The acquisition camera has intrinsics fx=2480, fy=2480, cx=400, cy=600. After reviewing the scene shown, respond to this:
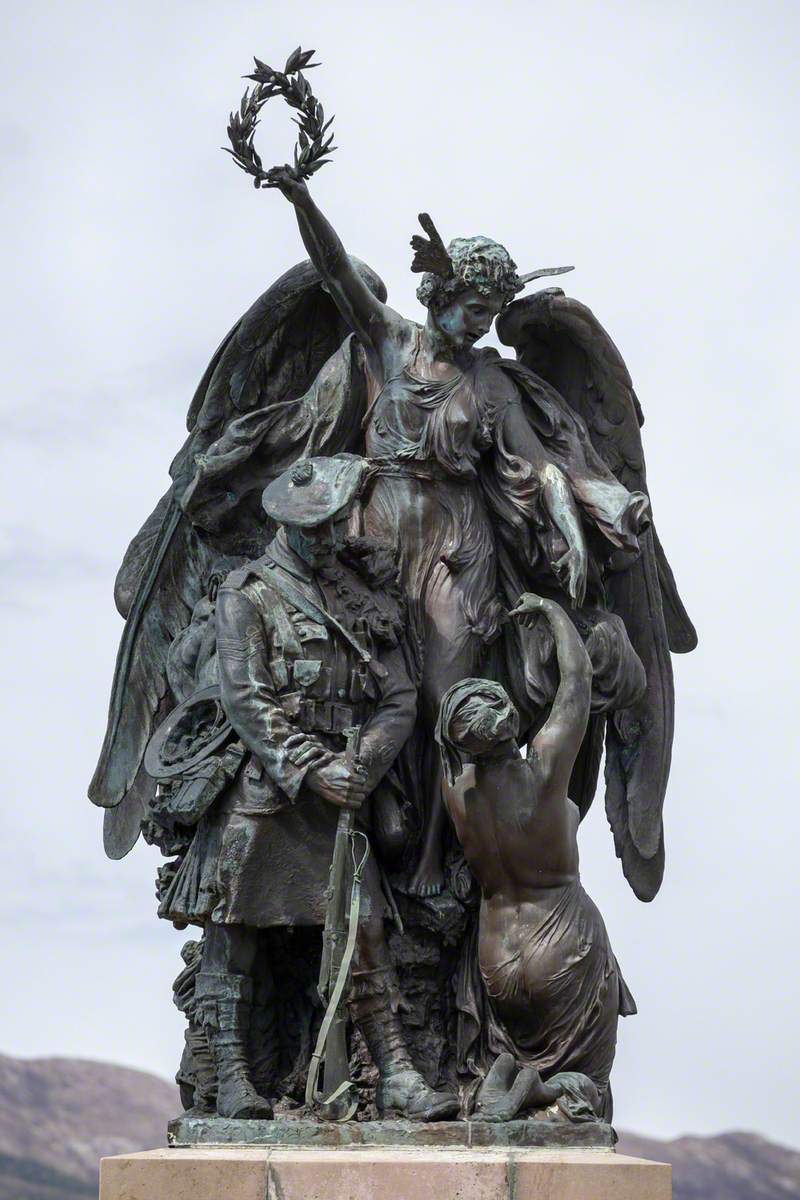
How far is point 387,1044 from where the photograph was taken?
30.9 ft

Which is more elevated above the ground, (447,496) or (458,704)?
(447,496)

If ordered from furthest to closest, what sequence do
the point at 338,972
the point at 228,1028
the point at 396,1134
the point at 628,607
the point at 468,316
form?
the point at 628,607, the point at 468,316, the point at 228,1028, the point at 338,972, the point at 396,1134

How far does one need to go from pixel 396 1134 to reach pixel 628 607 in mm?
2682

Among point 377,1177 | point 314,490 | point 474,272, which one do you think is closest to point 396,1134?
point 377,1177

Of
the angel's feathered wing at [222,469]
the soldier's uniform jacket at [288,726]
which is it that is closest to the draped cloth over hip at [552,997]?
the soldier's uniform jacket at [288,726]

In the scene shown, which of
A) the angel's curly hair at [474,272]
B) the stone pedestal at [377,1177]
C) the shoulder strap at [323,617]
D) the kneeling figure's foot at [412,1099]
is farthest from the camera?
the angel's curly hair at [474,272]

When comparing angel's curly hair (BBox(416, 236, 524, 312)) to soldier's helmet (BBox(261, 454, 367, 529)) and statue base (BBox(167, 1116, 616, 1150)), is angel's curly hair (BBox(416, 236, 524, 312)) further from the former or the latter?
statue base (BBox(167, 1116, 616, 1150))

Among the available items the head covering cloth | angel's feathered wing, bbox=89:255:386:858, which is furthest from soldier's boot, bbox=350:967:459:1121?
angel's feathered wing, bbox=89:255:386:858

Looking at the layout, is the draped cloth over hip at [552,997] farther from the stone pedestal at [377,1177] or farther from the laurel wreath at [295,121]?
the laurel wreath at [295,121]

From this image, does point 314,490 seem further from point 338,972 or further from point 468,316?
point 338,972

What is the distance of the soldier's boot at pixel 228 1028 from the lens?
9367mm

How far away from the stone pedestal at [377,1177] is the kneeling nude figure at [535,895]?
0.60 m

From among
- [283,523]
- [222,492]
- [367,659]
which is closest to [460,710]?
[367,659]

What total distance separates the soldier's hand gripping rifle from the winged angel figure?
0.51 m
